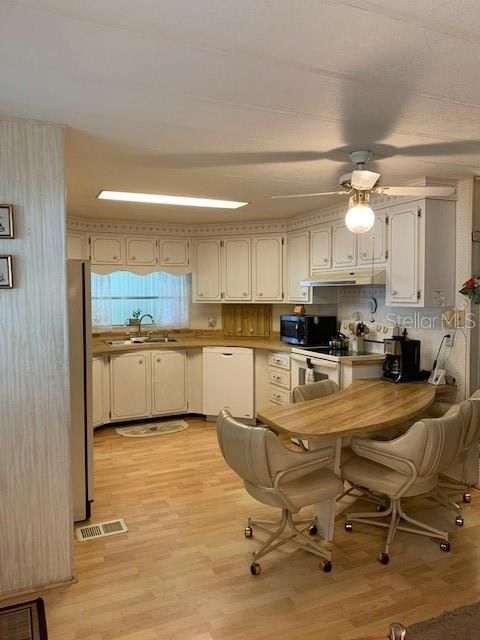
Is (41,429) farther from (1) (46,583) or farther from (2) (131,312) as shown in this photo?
(2) (131,312)

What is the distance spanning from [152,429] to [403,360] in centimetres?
293

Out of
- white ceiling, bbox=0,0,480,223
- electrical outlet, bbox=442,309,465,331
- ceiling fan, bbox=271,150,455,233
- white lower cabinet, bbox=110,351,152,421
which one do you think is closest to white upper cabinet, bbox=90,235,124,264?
white lower cabinet, bbox=110,351,152,421

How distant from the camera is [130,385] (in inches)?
213

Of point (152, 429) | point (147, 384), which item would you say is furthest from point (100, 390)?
A: point (152, 429)

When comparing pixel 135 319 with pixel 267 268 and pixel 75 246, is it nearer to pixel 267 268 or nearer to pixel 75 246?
pixel 75 246

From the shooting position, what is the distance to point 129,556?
9.35 ft

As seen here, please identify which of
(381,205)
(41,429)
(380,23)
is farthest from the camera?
(381,205)

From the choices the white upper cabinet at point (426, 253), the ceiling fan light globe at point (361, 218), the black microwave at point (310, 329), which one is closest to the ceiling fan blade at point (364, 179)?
the ceiling fan light globe at point (361, 218)

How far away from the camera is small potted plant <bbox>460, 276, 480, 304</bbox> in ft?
11.8

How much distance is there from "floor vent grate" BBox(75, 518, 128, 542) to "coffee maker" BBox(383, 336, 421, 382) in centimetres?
239

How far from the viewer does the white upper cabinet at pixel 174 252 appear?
574cm

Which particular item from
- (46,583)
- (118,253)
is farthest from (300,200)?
(46,583)

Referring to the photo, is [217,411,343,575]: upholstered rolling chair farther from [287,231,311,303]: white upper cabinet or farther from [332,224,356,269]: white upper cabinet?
[287,231,311,303]: white upper cabinet

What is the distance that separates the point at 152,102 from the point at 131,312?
4.02m
